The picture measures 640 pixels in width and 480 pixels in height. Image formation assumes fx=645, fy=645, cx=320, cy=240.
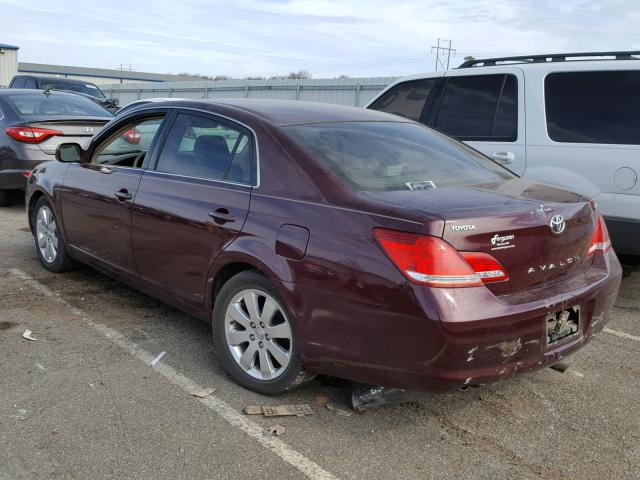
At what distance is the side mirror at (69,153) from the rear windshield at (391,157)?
2.36 metres

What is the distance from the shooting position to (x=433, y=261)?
2.71m

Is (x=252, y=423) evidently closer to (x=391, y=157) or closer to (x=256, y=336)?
(x=256, y=336)

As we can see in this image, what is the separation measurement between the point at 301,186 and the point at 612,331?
2.76 m

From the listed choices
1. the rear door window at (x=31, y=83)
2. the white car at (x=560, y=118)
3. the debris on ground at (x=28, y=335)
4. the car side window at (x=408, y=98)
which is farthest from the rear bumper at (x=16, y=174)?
the rear door window at (x=31, y=83)

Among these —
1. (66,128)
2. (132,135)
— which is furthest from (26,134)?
(132,135)

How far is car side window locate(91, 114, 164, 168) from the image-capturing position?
4.64 meters

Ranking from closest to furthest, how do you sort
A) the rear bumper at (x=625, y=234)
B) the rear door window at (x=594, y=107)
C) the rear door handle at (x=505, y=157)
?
the rear bumper at (x=625, y=234) < the rear door window at (x=594, y=107) < the rear door handle at (x=505, y=157)

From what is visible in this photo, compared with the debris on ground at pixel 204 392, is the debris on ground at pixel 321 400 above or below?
below

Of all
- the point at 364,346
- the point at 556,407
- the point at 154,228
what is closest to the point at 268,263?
the point at 364,346

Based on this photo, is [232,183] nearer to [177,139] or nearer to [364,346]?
[177,139]

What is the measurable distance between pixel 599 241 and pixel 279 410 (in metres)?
1.96

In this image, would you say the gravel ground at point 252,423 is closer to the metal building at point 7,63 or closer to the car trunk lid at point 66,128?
the car trunk lid at point 66,128

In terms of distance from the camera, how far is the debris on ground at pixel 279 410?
3254 mm

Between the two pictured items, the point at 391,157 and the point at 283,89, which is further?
the point at 283,89
